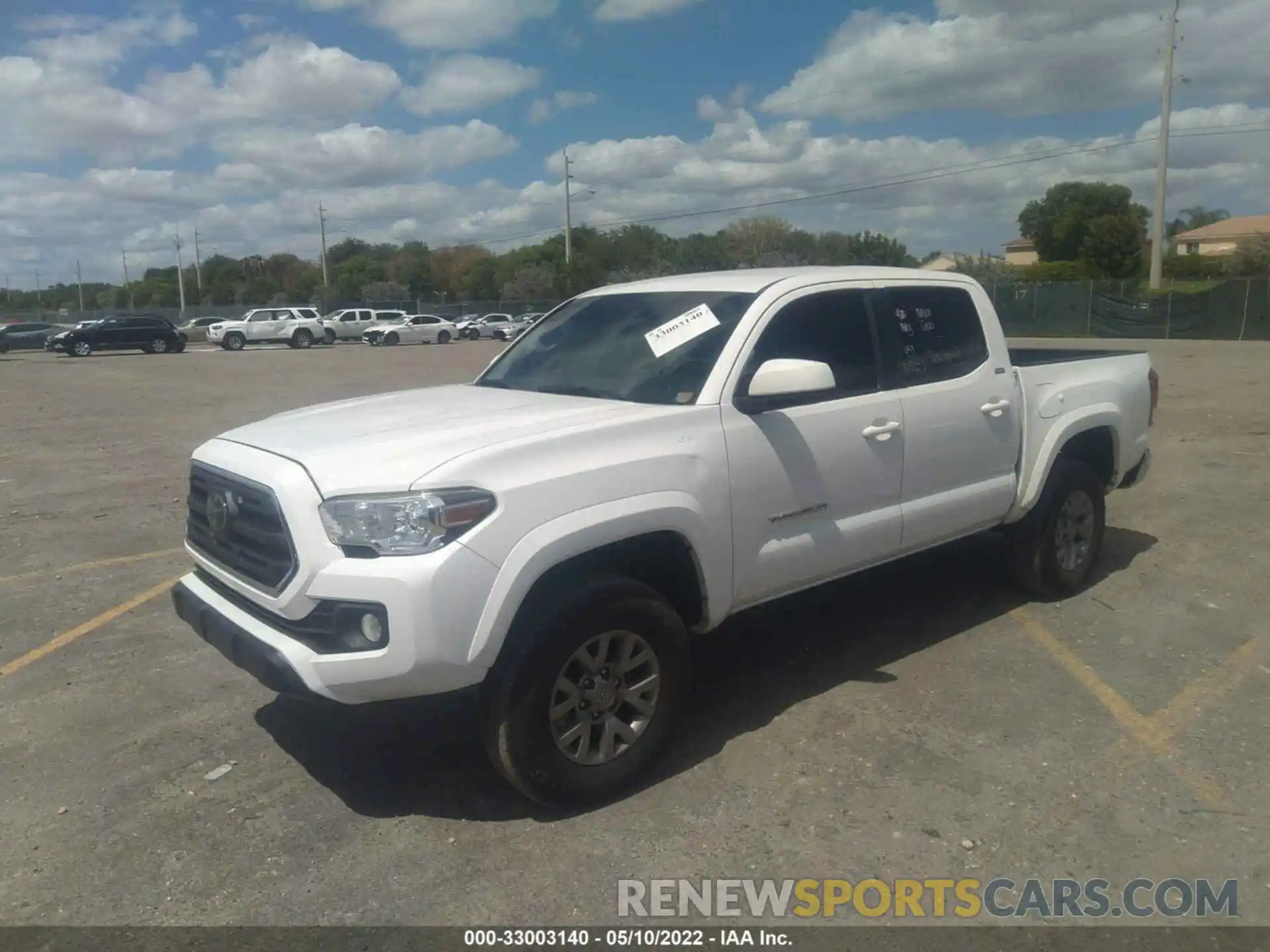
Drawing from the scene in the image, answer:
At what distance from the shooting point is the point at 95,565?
7.26 m

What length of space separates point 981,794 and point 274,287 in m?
112

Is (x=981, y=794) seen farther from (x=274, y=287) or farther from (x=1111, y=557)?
(x=274, y=287)

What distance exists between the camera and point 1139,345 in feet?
111

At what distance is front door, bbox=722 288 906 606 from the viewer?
4.24 meters

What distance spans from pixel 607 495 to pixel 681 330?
3.82 ft

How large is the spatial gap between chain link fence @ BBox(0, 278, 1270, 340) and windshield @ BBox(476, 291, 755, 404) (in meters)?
32.9

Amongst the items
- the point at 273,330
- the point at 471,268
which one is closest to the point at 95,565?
the point at 273,330

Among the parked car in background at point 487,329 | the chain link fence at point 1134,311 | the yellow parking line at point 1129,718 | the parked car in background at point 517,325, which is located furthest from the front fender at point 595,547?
the parked car in background at point 487,329

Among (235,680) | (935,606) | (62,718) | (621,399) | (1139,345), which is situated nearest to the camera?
(621,399)

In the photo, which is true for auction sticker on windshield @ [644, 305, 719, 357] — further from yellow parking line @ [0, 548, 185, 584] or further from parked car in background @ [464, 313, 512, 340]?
parked car in background @ [464, 313, 512, 340]

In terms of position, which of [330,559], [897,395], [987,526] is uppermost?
[897,395]

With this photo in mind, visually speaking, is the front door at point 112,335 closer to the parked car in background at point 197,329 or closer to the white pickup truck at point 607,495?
the parked car in background at point 197,329

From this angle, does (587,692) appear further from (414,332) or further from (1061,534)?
(414,332)

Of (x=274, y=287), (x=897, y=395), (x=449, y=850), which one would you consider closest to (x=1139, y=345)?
(x=897, y=395)
